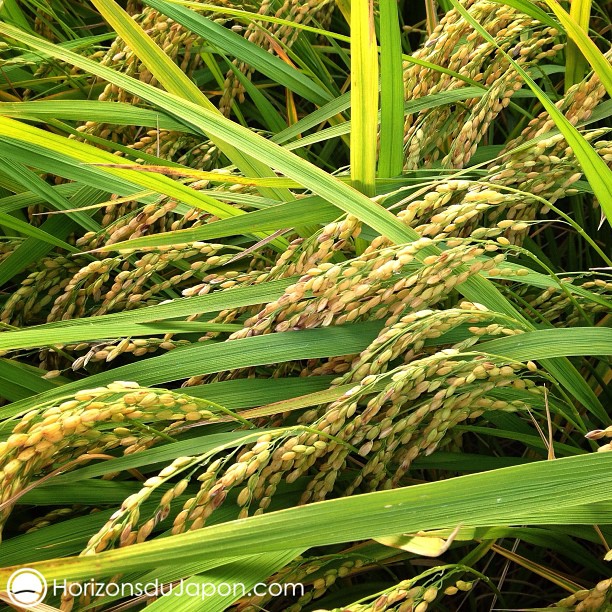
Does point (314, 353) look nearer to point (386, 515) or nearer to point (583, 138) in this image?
point (386, 515)

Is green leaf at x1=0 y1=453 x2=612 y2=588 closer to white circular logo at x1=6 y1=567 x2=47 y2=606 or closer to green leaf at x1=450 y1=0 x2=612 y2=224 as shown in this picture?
white circular logo at x1=6 y1=567 x2=47 y2=606

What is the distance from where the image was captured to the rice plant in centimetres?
103

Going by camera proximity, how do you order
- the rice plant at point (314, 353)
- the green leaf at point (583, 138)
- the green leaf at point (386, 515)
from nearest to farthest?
the green leaf at point (386, 515) < the rice plant at point (314, 353) < the green leaf at point (583, 138)

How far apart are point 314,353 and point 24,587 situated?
2.01ft

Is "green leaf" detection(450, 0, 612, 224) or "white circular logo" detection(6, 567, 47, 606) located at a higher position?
"green leaf" detection(450, 0, 612, 224)

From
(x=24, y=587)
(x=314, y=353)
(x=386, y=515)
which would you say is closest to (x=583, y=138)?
(x=314, y=353)

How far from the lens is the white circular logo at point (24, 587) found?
93 cm

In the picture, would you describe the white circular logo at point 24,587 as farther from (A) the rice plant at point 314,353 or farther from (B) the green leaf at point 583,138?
(B) the green leaf at point 583,138

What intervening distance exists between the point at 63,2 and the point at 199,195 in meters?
1.46

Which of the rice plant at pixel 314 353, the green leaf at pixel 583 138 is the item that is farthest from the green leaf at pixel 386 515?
the green leaf at pixel 583 138

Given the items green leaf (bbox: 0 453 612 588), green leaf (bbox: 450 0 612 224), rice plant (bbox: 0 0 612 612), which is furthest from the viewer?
green leaf (bbox: 450 0 612 224)

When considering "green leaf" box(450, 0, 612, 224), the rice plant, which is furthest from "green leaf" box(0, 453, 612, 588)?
"green leaf" box(450, 0, 612, 224)

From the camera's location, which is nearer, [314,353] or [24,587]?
[24,587]

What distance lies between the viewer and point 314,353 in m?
1.31
